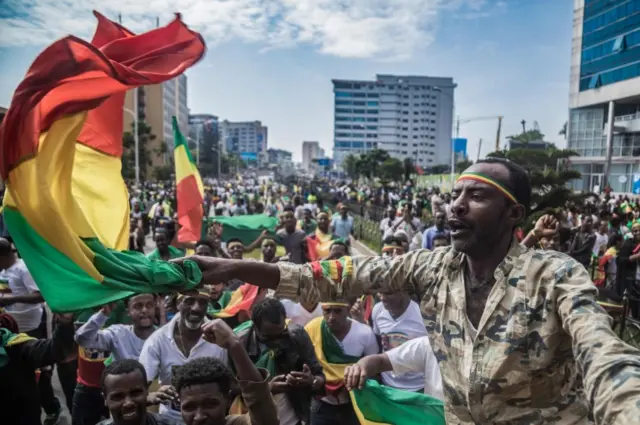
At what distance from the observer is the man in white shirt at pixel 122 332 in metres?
4.17

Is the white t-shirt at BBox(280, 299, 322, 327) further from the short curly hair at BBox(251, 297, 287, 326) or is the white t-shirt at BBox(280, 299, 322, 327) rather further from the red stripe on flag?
the red stripe on flag

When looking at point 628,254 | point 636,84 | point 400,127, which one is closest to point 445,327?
point 628,254

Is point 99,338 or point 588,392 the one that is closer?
point 588,392

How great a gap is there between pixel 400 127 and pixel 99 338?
151 m

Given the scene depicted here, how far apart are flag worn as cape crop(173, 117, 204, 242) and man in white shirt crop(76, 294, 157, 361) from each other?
351cm

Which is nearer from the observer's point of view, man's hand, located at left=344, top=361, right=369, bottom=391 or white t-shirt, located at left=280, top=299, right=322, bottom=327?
man's hand, located at left=344, top=361, right=369, bottom=391

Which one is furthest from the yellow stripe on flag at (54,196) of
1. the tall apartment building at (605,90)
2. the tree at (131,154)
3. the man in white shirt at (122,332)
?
the tall apartment building at (605,90)

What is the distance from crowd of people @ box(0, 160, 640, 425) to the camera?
1.79 metres

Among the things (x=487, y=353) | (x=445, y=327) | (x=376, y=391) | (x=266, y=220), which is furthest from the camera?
(x=266, y=220)

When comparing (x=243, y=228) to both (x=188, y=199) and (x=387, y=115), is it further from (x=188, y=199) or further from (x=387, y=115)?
(x=387, y=115)

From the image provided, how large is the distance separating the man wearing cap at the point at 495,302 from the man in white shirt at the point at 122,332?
2290 mm

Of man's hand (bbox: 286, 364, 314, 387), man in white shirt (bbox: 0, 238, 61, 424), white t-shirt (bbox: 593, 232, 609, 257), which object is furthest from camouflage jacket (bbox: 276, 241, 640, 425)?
white t-shirt (bbox: 593, 232, 609, 257)

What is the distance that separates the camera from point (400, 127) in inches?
5930

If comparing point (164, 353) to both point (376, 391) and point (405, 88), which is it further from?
point (405, 88)
